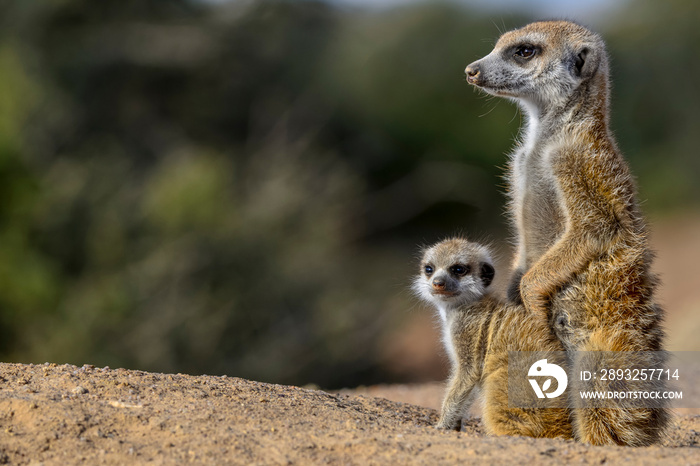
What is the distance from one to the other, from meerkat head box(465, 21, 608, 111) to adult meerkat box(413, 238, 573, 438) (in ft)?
3.13

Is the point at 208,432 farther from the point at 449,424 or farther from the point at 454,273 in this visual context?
Result: the point at 454,273

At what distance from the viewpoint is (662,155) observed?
100 feet

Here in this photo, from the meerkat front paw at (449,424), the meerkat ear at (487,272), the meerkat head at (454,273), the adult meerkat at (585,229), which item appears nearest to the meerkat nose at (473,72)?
the adult meerkat at (585,229)

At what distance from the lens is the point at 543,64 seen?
4.78 metres

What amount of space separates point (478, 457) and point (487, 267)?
5.50 ft

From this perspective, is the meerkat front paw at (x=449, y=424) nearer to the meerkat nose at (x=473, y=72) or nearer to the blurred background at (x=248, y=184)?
the blurred background at (x=248, y=184)

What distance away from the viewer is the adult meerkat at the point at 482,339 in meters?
4.35

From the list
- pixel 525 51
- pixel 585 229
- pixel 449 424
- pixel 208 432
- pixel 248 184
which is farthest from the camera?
pixel 248 184

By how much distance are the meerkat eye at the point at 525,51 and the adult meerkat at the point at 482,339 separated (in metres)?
1.13

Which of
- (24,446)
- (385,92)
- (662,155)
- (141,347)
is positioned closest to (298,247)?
(141,347)

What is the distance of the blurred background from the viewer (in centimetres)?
1113

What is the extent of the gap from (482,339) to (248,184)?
10064 mm

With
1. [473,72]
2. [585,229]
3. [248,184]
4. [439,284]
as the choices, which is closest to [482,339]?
[439,284]

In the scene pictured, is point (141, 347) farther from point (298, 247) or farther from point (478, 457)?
point (478, 457)
